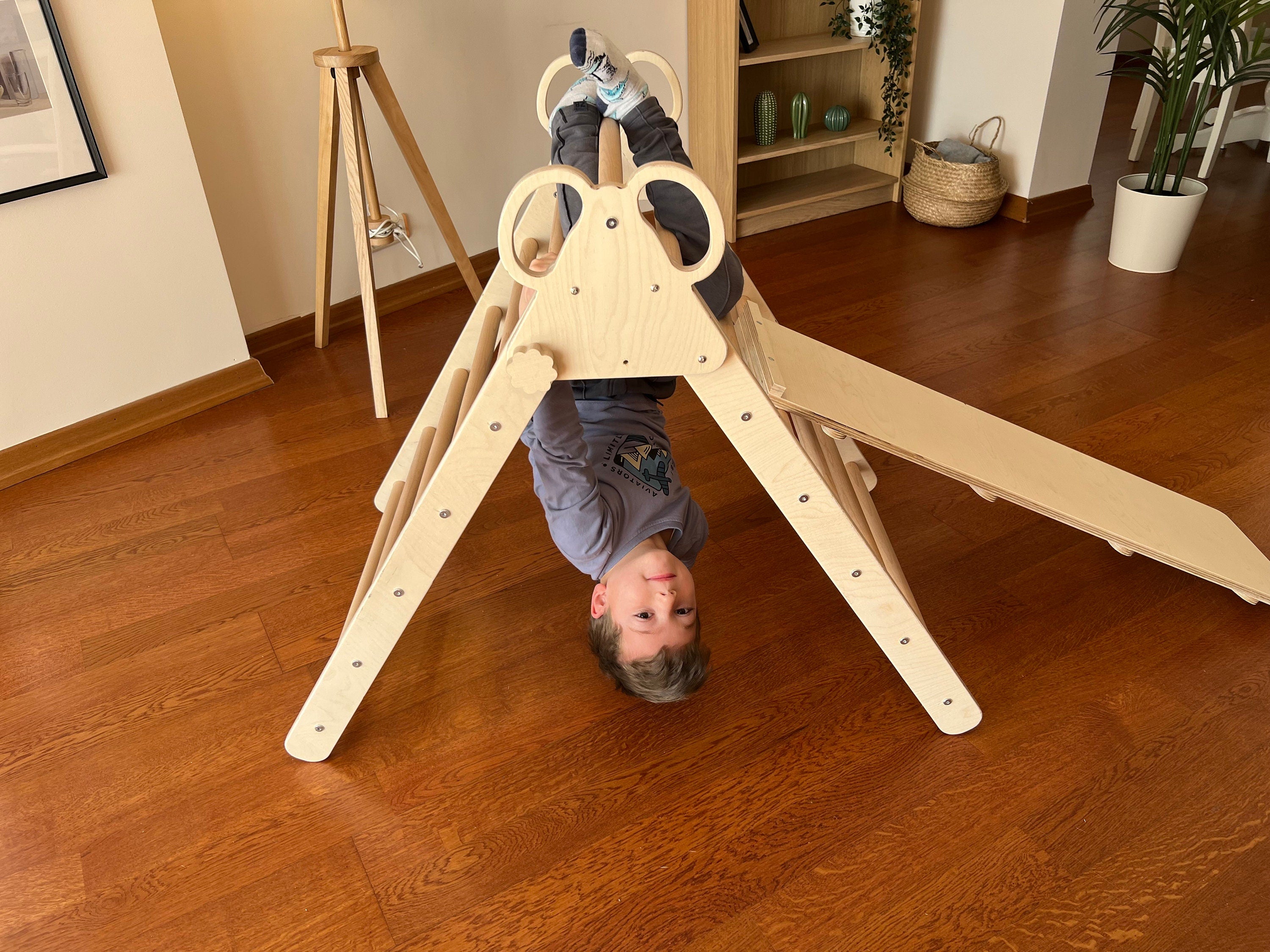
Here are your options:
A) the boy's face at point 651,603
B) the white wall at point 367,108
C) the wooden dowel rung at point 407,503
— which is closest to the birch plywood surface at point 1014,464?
the boy's face at point 651,603

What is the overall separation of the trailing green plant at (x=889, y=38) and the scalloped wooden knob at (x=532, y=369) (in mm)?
3074

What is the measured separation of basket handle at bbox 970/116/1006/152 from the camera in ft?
12.6

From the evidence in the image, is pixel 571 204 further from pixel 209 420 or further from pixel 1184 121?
pixel 1184 121

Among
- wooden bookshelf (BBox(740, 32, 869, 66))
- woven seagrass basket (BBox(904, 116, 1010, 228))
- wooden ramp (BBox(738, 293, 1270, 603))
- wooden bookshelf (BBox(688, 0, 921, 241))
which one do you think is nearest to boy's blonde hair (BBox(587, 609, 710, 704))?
wooden ramp (BBox(738, 293, 1270, 603))

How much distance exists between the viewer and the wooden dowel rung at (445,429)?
1.64 m

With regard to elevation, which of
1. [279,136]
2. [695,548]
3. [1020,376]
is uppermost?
[279,136]

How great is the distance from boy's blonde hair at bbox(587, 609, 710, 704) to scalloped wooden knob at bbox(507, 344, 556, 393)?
520mm

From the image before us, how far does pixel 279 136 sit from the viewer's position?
2.95 metres

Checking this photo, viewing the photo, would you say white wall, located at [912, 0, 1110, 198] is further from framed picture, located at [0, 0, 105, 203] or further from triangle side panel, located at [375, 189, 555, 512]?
framed picture, located at [0, 0, 105, 203]

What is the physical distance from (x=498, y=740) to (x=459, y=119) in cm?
234

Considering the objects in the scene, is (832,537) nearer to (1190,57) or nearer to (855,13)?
(1190,57)

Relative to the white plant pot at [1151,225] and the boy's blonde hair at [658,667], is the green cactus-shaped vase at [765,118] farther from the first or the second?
the boy's blonde hair at [658,667]

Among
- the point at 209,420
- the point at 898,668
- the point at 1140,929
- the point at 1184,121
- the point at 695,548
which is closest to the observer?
the point at 1140,929

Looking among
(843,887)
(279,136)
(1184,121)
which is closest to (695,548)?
(843,887)
